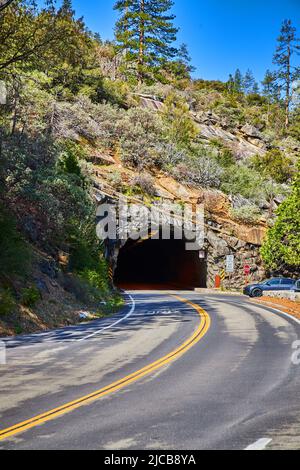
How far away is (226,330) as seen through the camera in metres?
15.5

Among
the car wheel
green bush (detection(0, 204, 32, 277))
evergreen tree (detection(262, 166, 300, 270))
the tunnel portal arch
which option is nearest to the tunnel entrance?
the tunnel portal arch

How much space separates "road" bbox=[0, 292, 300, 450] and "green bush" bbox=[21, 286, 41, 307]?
211cm

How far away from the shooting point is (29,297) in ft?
55.0

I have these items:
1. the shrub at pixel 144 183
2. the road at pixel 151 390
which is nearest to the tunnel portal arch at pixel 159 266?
the shrub at pixel 144 183

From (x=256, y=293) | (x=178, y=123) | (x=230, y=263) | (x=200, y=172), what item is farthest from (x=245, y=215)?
(x=178, y=123)

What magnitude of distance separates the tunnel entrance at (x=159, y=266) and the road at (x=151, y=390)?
95.1 ft

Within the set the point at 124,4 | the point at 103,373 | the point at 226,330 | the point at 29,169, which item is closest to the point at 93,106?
the point at 29,169

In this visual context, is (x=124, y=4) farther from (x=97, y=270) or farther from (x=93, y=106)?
(x=97, y=270)

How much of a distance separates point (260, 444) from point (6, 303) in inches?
457

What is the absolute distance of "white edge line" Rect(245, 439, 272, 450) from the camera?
5.36 meters

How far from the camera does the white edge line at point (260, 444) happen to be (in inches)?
211

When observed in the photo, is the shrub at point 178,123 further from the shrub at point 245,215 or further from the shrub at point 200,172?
the shrub at point 245,215

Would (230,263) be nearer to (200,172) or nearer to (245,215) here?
(245,215)
